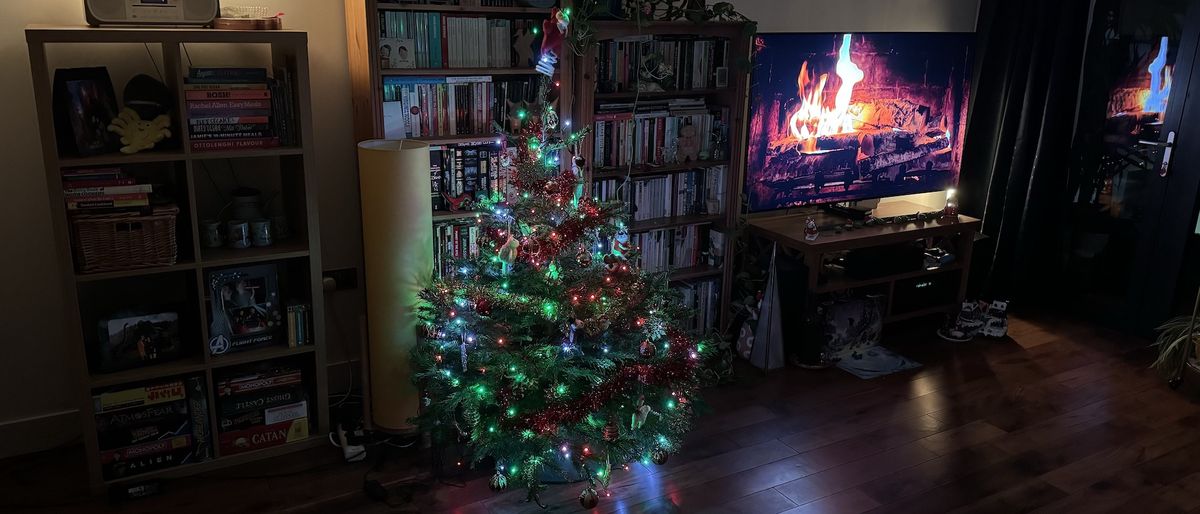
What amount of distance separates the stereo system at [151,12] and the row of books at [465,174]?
83 centimetres

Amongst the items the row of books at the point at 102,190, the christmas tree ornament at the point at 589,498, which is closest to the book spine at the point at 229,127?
the row of books at the point at 102,190

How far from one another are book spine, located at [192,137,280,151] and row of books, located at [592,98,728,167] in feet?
3.97

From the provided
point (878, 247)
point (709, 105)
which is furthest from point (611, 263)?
point (878, 247)

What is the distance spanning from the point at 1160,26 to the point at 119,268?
4.41m

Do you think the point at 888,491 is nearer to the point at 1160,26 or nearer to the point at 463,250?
the point at 463,250

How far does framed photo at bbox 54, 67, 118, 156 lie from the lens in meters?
2.42

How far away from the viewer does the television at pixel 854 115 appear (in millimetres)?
3736

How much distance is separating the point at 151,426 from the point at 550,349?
1.28 meters

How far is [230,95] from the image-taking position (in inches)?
102

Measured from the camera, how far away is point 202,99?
8.38 feet

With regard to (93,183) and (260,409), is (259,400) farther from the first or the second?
(93,183)

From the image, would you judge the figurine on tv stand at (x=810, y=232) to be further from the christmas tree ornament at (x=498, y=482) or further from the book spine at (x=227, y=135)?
the book spine at (x=227, y=135)

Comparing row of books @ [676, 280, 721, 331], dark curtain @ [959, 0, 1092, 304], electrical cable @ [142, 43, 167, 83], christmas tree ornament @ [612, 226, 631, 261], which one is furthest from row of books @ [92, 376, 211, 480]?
dark curtain @ [959, 0, 1092, 304]

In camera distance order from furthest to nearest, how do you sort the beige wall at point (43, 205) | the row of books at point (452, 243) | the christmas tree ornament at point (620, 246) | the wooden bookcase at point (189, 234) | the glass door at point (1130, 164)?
the glass door at point (1130, 164) → the row of books at point (452, 243) → the christmas tree ornament at point (620, 246) → the beige wall at point (43, 205) → the wooden bookcase at point (189, 234)
